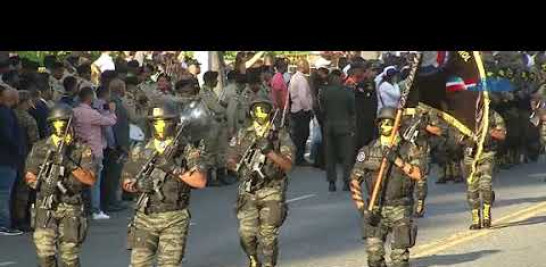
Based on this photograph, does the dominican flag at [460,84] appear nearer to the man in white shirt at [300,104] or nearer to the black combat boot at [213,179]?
the black combat boot at [213,179]

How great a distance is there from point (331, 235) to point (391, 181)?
3298 mm

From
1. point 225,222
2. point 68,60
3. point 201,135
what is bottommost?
point 225,222

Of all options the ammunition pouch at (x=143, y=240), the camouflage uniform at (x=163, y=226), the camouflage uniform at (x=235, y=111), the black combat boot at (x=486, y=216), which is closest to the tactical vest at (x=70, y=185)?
the camouflage uniform at (x=163, y=226)

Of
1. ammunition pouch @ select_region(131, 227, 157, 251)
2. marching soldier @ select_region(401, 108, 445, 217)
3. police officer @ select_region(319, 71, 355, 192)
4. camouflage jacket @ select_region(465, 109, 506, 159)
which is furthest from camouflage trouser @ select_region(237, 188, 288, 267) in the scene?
police officer @ select_region(319, 71, 355, 192)

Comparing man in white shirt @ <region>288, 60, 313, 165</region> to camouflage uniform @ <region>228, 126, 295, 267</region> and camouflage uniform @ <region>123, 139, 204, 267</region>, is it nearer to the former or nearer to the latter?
camouflage uniform @ <region>228, 126, 295, 267</region>

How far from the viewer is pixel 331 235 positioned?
1400 cm

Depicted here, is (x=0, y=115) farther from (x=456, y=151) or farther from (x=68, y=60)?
(x=456, y=151)

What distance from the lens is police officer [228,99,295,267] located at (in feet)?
35.7

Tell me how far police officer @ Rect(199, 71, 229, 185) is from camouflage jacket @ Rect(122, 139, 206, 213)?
8.30 m

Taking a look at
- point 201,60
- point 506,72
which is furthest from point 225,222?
point 506,72

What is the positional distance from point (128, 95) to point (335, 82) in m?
4.03

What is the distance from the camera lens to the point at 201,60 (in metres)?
22.6
